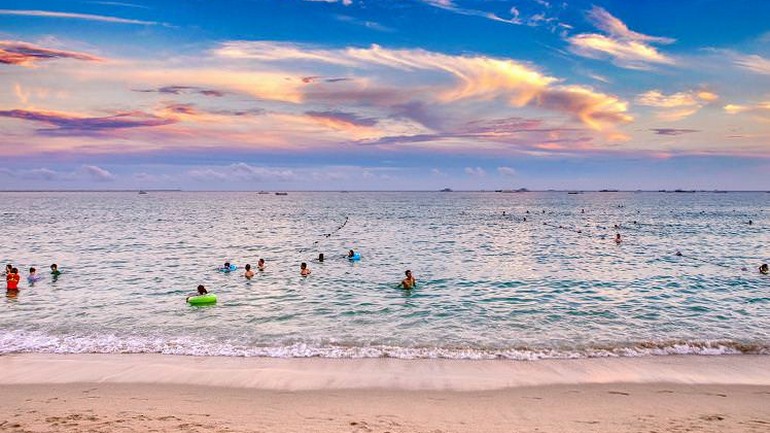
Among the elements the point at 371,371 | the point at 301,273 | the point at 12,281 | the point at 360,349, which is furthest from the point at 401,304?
the point at 12,281

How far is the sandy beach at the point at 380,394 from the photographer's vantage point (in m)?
10.9

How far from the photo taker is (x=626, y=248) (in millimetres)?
50375

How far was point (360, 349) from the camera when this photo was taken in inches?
685

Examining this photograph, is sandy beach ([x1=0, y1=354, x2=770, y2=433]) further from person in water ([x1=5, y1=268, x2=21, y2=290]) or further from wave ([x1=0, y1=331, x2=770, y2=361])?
person in water ([x1=5, y1=268, x2=21, y2=290])

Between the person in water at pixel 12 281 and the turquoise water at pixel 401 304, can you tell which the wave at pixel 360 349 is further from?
the person in water at pixel 12 281

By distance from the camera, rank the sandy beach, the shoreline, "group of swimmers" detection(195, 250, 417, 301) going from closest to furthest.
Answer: the sandy beach < the shoreline < "group of swimmers" detection(195, 250, 417, 301)

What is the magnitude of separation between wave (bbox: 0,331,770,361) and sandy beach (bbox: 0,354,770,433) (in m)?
0.66

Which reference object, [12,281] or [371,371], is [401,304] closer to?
[371,371]

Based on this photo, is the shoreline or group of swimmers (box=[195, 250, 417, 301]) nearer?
the shoreline

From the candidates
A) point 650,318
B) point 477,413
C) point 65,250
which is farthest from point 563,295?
point 65,250

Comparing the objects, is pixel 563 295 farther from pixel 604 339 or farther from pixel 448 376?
pixel 448 376

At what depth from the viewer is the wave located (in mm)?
16797

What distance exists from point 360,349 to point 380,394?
443 cm

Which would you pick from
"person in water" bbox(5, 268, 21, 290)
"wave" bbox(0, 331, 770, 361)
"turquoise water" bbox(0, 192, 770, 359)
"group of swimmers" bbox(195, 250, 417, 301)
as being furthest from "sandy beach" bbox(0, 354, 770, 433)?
"person in water" bbox(5, 268, 21, 290)
